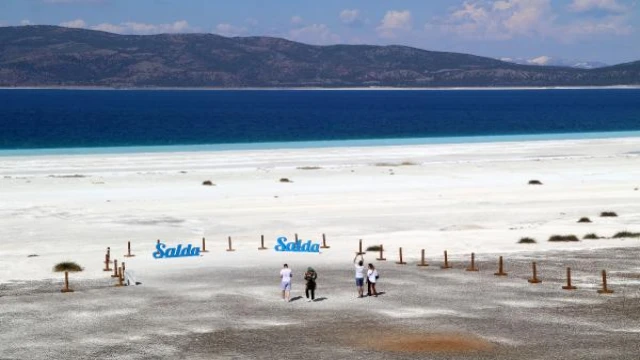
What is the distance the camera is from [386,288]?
4031cm

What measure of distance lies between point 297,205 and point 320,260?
21260mm

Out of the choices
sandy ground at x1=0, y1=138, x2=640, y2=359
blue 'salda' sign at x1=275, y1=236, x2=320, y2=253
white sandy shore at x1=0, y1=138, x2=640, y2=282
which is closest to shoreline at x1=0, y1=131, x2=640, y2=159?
white sandy shore at x1=0, y1=138, x2=640, y2=282

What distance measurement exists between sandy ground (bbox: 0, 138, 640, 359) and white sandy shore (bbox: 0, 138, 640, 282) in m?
0.20

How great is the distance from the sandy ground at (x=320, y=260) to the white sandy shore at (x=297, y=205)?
0.20 metres

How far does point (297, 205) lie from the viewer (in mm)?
68875

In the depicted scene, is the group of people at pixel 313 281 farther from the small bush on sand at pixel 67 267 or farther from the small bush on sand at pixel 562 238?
the small bush on sand at pixel 562 238

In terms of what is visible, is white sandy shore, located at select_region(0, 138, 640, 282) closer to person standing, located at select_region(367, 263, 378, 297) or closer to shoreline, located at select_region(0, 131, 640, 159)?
person standing, located at select_region(367, 263, 378, 297)

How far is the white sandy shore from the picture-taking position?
51938mm

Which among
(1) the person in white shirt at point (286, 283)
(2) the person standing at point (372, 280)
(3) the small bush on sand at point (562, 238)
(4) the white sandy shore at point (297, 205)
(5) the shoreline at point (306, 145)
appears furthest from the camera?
(5) the shoreline at point (306, 145)

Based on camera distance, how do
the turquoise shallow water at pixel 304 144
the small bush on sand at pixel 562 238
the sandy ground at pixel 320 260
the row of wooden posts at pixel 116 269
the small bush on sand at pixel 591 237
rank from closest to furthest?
the sandy ground at pixel 320 260 < the row of wooden posts at pixel 116 269 < the small bush on sand at pixel 562 238 < the small bush on sand at pixel 591 237 < the turquoise shallow water at pixel 304 144

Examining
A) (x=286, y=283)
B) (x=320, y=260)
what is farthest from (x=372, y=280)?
(x=320, y=260)

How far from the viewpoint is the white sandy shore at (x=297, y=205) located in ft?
170

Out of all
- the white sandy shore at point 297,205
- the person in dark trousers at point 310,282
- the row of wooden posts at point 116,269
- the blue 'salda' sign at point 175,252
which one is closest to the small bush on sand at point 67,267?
the white sandy shore at point 297,205

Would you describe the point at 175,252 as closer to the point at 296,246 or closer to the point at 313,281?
the point at 296,246
